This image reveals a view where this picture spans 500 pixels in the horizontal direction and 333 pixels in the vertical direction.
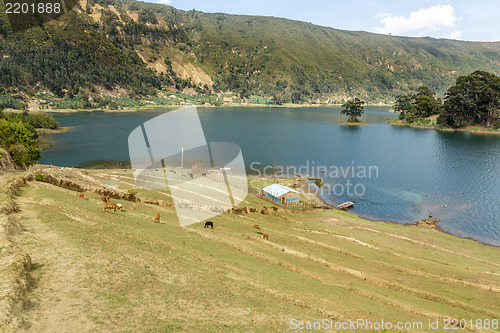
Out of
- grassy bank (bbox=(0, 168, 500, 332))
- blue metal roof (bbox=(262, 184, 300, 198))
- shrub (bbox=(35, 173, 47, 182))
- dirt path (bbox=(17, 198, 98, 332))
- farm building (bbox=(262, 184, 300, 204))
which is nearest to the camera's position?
dirt path (bbox=(17, 198, 98, 332))

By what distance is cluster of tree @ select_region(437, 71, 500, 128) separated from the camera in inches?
6629

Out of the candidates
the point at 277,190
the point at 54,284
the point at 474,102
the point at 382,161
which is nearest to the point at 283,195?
the point at 277,190

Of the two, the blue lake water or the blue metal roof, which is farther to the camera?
the blue lake water

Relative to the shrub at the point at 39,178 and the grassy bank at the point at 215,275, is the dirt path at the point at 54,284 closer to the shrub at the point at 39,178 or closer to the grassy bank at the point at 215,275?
the grassy bank at the point at 215,275

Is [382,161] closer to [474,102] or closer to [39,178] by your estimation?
[39,178]

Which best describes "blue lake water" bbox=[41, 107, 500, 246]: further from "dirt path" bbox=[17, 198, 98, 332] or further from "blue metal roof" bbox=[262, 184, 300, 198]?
"dirt path" bbox=[17, 198, 98, 332]

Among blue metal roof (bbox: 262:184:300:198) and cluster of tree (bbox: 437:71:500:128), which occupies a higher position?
cluster of tree (bbox: 437:71:500:128)

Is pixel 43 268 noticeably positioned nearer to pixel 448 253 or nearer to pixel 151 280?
pixel 151 280

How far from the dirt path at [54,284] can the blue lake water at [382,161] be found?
197 feet

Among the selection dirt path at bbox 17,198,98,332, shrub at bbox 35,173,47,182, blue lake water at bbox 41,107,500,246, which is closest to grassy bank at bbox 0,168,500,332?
dirt path at bbox 17,198,98,332

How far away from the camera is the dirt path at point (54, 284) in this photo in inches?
503

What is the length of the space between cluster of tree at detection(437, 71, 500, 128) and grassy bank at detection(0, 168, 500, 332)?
560ft

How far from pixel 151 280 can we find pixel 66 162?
9815 cm

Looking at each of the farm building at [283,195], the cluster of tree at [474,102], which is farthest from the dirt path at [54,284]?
the cluster of tree at [474,102]
